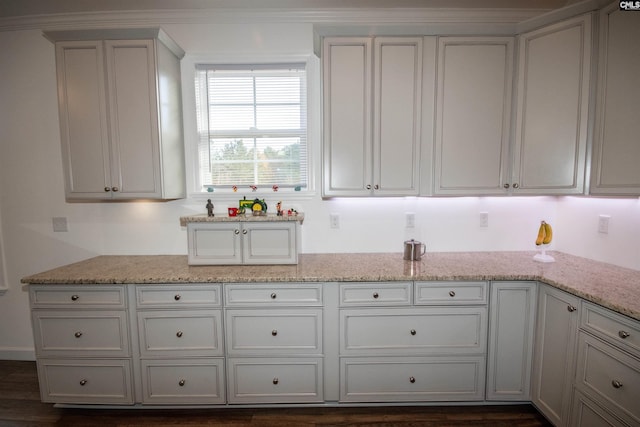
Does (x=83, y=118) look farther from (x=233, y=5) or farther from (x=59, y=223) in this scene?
(x=233, y=5)

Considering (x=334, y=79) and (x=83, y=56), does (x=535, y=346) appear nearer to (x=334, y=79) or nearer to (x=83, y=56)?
(x=334, y=79)

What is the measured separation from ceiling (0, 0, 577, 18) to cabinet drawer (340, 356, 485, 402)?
8.61 feet

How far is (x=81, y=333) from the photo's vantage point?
1.90 m

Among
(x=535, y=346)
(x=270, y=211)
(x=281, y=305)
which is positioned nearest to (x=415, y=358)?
(x=535, y=346)

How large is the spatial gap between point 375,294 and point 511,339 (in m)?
0.97

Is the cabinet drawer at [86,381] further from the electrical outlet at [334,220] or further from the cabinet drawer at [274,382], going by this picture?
the electrical outlet at [334,220]

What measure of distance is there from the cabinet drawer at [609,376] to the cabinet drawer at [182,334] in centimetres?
214

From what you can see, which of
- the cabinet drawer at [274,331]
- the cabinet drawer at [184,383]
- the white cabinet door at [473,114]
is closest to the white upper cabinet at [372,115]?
the white cabinet door at [473,114]

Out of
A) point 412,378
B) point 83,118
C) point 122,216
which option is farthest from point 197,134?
point 412,378

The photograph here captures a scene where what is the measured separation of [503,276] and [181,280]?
2.11m

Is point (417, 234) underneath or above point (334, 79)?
underneath

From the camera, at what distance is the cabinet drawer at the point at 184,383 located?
1.92 metres

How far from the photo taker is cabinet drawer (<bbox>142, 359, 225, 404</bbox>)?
192cm

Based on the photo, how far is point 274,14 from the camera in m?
2.29
